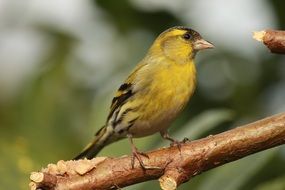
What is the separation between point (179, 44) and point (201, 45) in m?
0.14

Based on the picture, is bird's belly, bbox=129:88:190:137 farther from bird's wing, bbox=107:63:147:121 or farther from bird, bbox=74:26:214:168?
bird's wing, bbox=107:63:147:121

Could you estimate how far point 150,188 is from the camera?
2.82 m

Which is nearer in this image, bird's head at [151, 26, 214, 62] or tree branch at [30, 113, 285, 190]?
tree branch at [30, 113, 285, 190]

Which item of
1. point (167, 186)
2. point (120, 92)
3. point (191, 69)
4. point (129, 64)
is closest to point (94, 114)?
point (120, 92)

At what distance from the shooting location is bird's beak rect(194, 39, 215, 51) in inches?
141

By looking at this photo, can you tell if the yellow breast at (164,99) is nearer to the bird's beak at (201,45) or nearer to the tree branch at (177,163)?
the bird's beak at (201,45)

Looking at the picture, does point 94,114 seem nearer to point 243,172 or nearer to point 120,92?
point 120,92

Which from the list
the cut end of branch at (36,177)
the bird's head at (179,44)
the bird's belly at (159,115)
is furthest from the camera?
the bird's head at (179,44)

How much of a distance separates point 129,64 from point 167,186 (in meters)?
1.87

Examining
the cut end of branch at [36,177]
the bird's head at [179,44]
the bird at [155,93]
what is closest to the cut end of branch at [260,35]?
the cut end of branch at [36,177]

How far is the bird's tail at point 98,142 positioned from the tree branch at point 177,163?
107cm

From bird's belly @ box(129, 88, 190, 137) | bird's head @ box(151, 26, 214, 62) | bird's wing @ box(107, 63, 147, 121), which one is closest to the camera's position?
bird's belly @ box(129, 88, 190, 137)

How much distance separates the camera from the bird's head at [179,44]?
3.70 meters

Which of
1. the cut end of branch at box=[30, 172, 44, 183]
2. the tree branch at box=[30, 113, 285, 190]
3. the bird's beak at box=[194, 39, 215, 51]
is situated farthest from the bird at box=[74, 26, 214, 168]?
the cut end of branch at box=[30, 172, 44, 183]
